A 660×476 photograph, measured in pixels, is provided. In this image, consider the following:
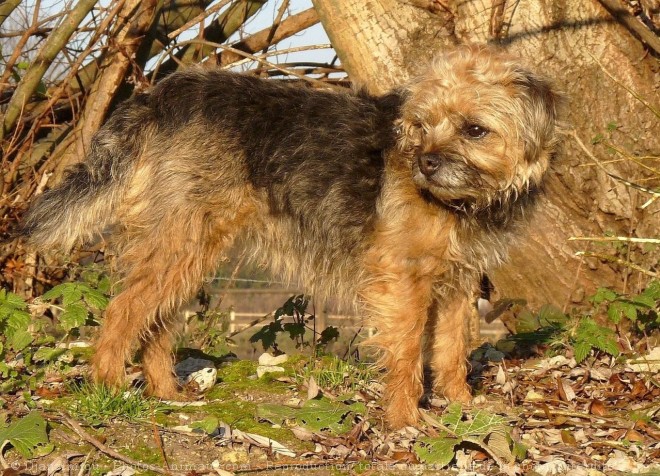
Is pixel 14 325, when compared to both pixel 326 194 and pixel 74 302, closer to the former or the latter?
pixel 74 302

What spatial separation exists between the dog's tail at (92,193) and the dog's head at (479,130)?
1.58 metres

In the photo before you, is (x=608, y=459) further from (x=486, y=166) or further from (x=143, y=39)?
(x=143, y=39)

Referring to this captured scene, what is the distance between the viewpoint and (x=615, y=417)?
474 cm

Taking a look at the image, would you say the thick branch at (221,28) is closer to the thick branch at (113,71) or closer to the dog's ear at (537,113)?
the thick branch at (113,71)

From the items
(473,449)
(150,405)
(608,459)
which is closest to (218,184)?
(150,405)

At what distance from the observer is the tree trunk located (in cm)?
612

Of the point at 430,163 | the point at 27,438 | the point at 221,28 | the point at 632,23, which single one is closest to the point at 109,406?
the point at 27,438

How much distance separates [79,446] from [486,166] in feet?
7.87

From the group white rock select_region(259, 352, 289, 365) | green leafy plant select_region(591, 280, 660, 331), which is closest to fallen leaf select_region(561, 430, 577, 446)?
green leafy plant select_region(591, 280, 660, 331)

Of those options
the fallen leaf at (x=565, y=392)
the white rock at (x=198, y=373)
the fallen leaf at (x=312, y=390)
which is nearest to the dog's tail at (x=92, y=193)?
the white rock at (x=198, y=373)

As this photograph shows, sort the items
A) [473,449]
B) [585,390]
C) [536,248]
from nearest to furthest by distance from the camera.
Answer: [473,449] → [585,390] → [536,248]

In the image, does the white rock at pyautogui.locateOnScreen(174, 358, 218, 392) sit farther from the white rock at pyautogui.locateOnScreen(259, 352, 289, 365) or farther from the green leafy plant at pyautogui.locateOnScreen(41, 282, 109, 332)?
the green leafy plant at pyautogui.locateOnScreen(41, 282, 109, 332)

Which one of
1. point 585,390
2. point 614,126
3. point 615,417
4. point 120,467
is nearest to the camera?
point 120,467

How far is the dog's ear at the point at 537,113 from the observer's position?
14.6ft
